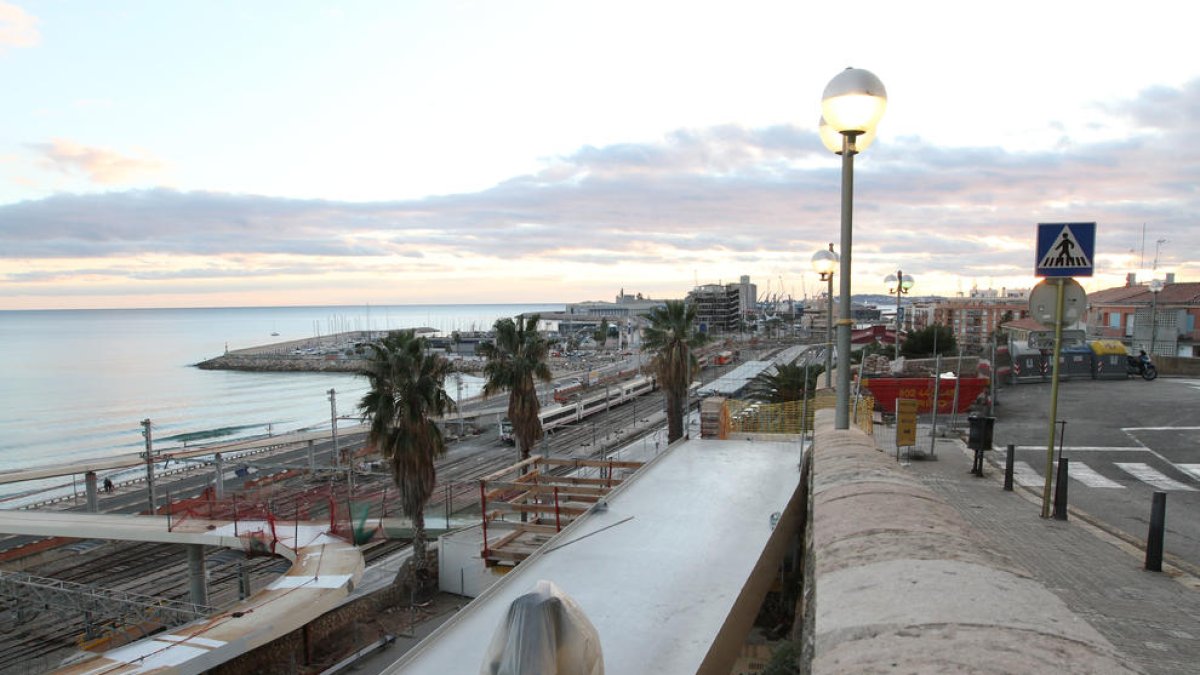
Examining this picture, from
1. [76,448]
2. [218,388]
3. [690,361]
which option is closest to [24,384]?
[218,388]

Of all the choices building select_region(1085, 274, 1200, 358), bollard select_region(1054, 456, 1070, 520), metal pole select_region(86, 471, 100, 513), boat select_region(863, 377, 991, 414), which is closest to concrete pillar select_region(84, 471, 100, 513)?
metal pole select_region(86, 471, 100, 513)

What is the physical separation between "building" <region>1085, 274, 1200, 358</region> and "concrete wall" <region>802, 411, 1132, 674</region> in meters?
33.2

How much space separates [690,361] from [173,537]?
23.1 meters

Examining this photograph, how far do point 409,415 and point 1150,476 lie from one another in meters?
19.9

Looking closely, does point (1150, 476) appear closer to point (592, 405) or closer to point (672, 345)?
point (672, 345)

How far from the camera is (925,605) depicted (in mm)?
2354

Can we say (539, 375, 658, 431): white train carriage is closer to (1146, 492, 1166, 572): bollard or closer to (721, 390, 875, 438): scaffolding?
(721, 390, 875, 438): scaffolding

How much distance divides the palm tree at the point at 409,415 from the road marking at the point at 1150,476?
19040 millimetres

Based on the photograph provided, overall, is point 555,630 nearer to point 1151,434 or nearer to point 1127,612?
point 1127,612

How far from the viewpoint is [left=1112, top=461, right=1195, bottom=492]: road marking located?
479 inches

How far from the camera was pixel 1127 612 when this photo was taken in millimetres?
5500

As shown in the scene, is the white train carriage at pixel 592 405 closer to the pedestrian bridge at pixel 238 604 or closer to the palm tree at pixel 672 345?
the palm tree at pixel 672 345

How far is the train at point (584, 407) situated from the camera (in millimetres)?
55562

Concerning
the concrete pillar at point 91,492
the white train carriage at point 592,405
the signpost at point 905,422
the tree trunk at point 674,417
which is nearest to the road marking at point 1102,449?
the signpost at point 905,422
